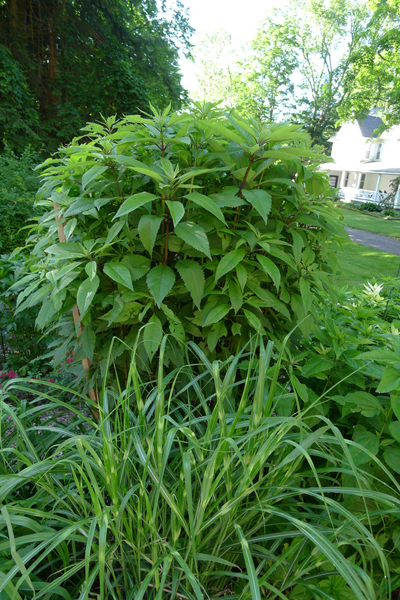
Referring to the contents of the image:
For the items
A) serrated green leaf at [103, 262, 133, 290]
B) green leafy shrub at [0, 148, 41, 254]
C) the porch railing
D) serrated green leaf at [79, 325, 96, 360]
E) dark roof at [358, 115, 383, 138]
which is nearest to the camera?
serrated green leaf at [103, 262, 133, 290]

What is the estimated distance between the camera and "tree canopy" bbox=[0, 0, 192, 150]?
9.01m

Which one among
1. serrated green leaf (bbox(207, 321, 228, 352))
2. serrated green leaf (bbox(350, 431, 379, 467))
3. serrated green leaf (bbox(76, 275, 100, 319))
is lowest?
serrated green leaf (bbox(350, 431, 379, 467))

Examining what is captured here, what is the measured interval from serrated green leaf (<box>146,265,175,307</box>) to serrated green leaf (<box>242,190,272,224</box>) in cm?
42

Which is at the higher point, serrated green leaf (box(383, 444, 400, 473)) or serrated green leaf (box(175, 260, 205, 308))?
serrated green leaf (box(175, 260, 205, 308))

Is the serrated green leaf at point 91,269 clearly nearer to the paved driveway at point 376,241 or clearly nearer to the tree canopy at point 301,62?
the paved driveway at point 376,241

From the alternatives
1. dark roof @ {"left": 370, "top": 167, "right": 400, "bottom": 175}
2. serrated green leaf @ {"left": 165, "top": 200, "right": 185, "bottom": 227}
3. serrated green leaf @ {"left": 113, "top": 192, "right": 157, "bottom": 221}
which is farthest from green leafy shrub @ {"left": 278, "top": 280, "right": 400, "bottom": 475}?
dark roof @ {"left": 370, "top": 167, "right": 400, "bottom": 175}

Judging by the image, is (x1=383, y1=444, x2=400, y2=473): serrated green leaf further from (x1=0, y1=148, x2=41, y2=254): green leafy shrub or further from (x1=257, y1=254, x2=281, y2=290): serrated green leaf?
(x1=0, y1=148, x2=41, y2=254): green leafy shrub

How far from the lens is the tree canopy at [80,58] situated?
355 inches

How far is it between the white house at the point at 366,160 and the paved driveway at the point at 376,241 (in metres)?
14.6

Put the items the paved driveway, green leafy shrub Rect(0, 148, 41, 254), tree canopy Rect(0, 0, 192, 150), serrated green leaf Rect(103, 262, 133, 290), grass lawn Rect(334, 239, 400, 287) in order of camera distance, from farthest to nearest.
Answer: the paved driveway
tree canopy Rect(0, 0, 192, 150)
grass lawn Rect(334, 239, 400, 287)
green leafy shrub Rect(0, 148, 41, 254)
serrated green leaf Rect(103, 262, 133, 290)

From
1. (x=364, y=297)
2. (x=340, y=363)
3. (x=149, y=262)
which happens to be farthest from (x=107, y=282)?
(x=364, y=297)

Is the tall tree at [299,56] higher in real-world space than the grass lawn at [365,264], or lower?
higher

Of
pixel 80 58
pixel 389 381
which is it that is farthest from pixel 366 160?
pixel 389 381

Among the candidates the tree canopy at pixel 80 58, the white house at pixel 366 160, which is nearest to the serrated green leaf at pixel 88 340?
the tree canopy at pixel 80 58
